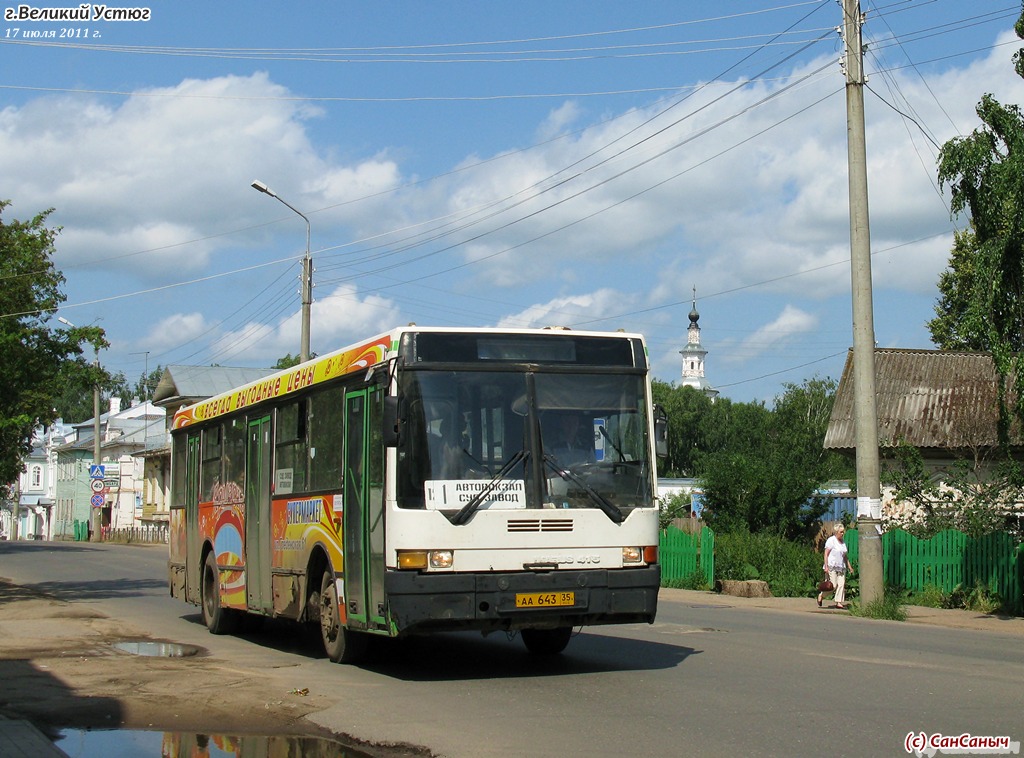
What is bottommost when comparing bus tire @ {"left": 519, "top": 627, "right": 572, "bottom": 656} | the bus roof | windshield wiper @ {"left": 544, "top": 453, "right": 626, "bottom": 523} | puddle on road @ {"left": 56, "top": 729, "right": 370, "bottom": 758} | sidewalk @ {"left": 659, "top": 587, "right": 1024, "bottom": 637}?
sidewalk @ {"left": 659, "top": 587, "right": 1024, "bottom": 637}

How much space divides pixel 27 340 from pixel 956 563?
748 inches

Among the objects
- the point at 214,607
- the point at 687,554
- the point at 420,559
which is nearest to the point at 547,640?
the point at 420,559

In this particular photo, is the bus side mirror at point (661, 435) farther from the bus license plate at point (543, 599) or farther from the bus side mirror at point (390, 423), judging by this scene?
the bus side mirror at point (390, 423)

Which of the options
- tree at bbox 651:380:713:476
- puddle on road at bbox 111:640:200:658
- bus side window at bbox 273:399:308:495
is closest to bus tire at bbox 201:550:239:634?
puddle on road at bbox 111:640:200:658

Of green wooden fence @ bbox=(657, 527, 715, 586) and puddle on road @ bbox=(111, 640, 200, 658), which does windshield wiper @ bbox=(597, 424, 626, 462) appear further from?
green wooden fence @ bbox=(657, 527, 715, 586)

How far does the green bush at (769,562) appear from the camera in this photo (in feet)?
87.9

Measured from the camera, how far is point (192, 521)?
58.8 ft

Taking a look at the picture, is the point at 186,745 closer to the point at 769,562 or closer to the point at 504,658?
the point at 504,658

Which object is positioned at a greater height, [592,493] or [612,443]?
[612,443]

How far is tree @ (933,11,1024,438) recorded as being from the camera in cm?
1889

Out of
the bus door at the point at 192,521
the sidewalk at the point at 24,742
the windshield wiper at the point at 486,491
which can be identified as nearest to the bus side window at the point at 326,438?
the windshield wiper at the point at 486,491

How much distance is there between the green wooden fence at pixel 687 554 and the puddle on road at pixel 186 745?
1972 cm

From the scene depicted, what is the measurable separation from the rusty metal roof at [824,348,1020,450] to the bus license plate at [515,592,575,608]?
21.9 m

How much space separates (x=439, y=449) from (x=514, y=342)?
4.25ft
